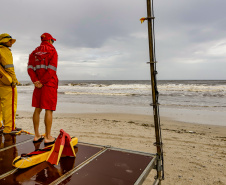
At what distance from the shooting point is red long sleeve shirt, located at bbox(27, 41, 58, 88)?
116 inches

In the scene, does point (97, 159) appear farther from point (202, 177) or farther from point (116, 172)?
point (202, 177)

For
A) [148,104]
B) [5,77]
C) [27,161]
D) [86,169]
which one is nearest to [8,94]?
[5,77]

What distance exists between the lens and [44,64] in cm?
299

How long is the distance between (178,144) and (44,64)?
417cm

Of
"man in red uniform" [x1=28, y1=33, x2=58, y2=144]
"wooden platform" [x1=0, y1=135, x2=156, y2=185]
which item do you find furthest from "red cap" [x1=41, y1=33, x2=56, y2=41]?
"wooden platform" [x1=0, y1=135, x2=156, y2=185]

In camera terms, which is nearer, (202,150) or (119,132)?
(202,150)

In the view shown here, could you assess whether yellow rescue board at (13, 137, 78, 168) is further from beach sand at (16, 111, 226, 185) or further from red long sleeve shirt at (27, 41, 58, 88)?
beach sand at (16, 111, 226, 185)

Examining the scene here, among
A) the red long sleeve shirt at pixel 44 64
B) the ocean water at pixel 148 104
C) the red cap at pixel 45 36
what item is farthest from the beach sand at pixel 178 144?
the red cap at pixel 45 36

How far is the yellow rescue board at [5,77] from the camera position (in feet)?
12.6

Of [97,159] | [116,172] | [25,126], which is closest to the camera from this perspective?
[116,172]

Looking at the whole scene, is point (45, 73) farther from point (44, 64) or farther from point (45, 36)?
point (45, 36)

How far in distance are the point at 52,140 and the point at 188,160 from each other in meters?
3.00

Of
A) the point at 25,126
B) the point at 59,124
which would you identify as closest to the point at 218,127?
the point at 59,124

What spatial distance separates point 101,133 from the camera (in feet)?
20.0
